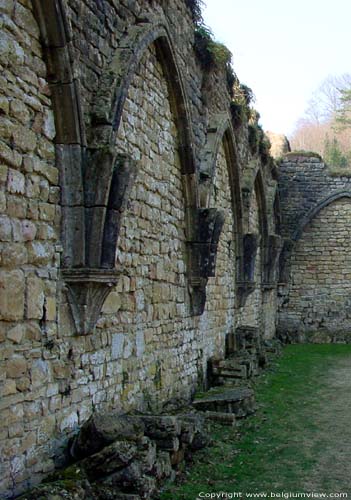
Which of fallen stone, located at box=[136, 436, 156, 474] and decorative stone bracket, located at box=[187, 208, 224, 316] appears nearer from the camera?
fallen stone, located at box=[136, 436, 156, 474]

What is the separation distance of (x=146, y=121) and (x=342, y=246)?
11211 millimetres

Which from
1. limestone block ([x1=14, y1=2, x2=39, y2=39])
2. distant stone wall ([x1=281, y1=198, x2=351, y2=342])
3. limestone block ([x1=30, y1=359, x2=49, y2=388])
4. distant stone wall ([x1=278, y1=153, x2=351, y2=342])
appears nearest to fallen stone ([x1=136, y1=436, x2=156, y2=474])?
limestone block ([x1=30, y1=359, x2=49, y2=388])

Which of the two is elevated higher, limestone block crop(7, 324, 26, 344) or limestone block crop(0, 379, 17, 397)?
limestone block crop(7, 324, 26, 344)

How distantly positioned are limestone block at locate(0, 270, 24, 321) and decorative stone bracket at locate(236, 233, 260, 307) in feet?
26.2

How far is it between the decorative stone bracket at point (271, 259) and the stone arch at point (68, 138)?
1083cm

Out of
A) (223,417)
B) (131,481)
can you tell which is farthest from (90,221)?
(223,417)

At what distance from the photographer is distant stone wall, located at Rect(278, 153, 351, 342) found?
16.6 metres

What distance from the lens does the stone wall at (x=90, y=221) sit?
12.9 ft

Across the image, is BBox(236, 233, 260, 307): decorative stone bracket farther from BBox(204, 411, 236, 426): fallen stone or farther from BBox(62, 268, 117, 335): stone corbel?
BBox(62, 268, 117, 335): stone corbel

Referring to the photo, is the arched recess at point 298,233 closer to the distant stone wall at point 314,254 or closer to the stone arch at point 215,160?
the distant stone wall at point 314,254

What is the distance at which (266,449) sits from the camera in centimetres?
600

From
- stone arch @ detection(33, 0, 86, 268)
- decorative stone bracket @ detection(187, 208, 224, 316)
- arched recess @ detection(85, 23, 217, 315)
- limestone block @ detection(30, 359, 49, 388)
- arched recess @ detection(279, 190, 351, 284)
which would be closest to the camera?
limestone block @ detection(30, 359, 49, 388)

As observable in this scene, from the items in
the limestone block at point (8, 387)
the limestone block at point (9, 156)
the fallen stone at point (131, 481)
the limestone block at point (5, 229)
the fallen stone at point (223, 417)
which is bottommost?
the fallen stone at point (223, 417)

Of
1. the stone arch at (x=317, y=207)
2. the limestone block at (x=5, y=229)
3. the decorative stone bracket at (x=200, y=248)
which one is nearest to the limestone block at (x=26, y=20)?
the limestone block at (x=5, y=229)
